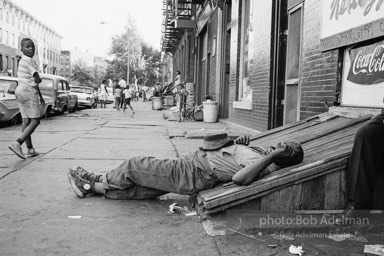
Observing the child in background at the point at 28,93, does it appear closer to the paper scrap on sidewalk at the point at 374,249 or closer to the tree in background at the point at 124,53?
the paper scrap on sidewalk at the point at 374,249

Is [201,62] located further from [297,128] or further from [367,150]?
[367,150]

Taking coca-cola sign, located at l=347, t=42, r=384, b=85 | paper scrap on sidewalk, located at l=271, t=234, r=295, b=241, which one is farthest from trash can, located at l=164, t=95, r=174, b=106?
paper scrap on sidewalk, located at l=271, t=234, r=295, b=241

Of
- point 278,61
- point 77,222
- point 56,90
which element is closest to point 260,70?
point 278,61

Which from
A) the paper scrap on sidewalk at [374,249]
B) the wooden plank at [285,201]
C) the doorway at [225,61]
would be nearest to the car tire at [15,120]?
the doorway at [225,61]

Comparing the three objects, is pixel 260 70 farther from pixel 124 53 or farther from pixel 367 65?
pixel 124 53

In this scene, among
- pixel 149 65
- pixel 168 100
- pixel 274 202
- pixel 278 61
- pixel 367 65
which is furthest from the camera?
pixel 149 65

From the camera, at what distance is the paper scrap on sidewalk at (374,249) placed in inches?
107

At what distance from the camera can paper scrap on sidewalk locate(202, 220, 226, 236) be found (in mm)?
2990

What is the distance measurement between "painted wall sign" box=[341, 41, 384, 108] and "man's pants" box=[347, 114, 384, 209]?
1409 millimetres

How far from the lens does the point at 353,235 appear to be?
302 cm

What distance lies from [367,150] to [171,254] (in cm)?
162

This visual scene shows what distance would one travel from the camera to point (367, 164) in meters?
3.03

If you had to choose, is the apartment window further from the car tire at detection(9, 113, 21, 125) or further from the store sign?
the car tire at detection(9, 113, 21, 125)

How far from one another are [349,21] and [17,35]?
193ft
